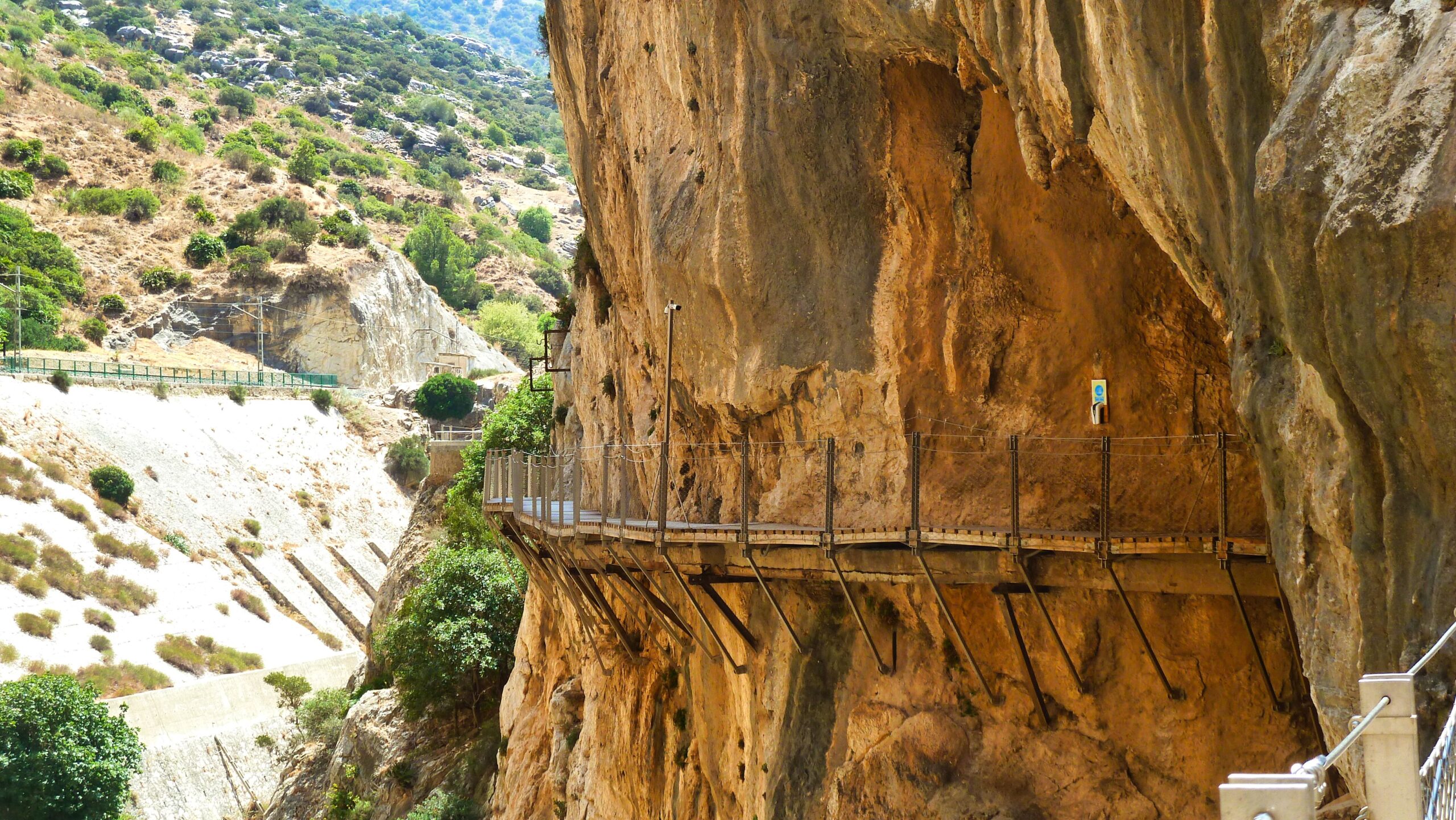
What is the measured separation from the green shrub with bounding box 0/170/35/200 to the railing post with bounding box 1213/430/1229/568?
98030mm

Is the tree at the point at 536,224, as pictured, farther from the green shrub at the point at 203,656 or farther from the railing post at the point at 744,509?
the railing post at the point at 744,509

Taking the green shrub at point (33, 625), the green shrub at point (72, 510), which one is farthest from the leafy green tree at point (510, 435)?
the green shrub at point (72, 510)

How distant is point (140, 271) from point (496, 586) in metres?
63.8

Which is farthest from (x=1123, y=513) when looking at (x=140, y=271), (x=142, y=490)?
(x=140, y=271)

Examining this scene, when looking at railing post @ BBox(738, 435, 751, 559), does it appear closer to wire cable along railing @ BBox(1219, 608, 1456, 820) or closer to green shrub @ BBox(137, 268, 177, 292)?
wire cable along railing @ BBox(1219, 608, 1456, 820)

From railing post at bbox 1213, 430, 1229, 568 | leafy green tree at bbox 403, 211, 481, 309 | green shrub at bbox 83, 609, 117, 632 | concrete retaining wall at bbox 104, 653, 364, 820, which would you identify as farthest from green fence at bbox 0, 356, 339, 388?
railing post at bbox 1213, 430, 1229, 568

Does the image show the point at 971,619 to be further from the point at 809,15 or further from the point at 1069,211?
the point at 809,15

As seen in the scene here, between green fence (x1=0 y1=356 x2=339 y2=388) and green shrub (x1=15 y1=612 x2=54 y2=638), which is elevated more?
green fence (x1=0 y1=356 x2=339 y2=388)

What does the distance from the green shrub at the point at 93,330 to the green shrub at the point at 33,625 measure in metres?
36.9

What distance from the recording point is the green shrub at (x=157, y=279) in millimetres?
87875

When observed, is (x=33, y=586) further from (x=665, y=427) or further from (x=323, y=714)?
(x=665, y=427)

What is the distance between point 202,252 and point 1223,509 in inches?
3627

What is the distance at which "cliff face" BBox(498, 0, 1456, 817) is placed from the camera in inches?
258

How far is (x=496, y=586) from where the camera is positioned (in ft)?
127
